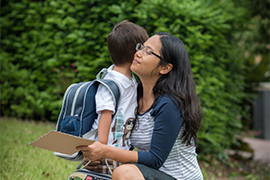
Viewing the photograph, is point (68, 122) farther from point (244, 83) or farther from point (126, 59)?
point (244, 83)

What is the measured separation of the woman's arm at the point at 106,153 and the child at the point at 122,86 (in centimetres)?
12

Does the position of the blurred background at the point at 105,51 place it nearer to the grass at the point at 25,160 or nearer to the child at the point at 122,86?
the grass at the point at 25,160

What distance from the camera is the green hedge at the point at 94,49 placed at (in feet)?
12.6

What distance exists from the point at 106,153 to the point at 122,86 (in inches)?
19.3

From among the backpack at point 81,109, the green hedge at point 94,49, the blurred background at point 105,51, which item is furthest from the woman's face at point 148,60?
the blurred background at point 105,51

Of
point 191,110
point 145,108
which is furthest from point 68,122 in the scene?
point 191,110

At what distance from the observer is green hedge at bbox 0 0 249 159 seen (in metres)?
3.85

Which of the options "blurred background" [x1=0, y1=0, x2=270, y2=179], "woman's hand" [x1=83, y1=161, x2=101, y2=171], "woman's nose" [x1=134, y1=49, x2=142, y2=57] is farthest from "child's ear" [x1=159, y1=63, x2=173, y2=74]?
"blurred background" [x1=0, y1=0, x2=270, y2=179]

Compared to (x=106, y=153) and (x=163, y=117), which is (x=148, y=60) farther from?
(x=106, y=153)

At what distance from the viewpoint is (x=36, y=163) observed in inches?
121

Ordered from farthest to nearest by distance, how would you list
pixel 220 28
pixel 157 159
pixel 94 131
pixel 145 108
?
pixel 220 28, pixel 145 108, pixel 94 131, pixel 157 159

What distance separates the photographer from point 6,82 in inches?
207

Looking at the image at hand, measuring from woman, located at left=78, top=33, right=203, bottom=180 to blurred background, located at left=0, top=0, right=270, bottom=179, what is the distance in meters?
1.96

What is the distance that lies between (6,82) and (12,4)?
1.64 m
